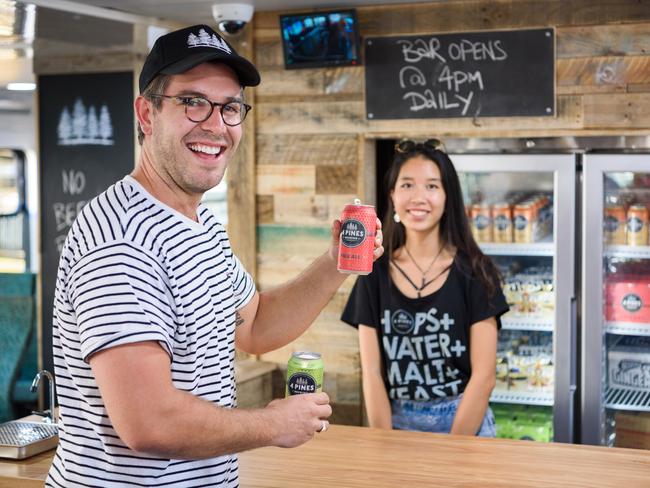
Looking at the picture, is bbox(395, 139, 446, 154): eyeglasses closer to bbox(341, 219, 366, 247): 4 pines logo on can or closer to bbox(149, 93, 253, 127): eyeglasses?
bbox(341, 219, 366, 247): 4 pines logo on can

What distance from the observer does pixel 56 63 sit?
19.5 feet

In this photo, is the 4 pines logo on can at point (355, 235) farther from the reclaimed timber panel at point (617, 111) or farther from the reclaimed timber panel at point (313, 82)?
the reclaimed timber panel at point (313, 82)

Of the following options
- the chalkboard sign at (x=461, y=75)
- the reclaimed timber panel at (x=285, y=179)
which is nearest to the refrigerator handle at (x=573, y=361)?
the chalkboard sign at (x=461, y=75)

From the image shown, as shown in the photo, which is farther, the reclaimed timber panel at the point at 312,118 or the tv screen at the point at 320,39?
the reclaimed timber panel at the point at 312,118

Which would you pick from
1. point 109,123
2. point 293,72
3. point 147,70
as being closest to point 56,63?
point 109,123

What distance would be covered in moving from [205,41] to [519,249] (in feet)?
9.31

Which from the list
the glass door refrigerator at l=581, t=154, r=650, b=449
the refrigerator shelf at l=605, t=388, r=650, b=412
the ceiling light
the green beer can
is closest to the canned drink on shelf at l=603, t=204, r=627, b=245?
the glass door refrigerator at l=581, t=154, r=650, b=449

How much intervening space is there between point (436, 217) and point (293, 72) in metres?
1.59

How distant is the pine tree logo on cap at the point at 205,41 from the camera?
1933 mm

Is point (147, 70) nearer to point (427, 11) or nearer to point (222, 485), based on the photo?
point (222, 485)

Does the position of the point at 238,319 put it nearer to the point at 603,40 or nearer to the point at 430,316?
the point at 430,316

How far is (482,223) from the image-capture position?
461 cm

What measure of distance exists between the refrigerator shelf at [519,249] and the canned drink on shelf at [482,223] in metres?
0.05

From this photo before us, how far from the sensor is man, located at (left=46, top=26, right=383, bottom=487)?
172 cm
